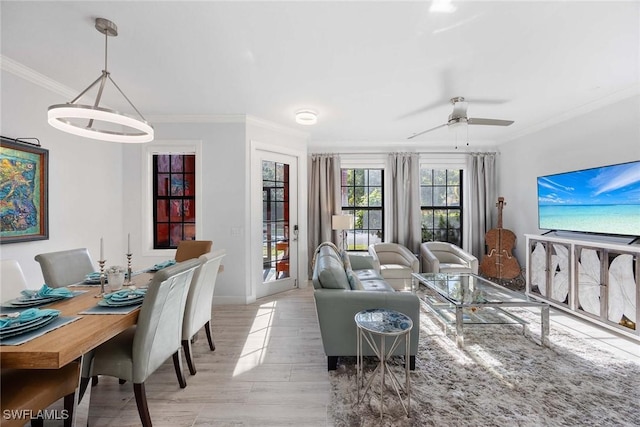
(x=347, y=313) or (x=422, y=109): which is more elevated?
(x=422, y=109)

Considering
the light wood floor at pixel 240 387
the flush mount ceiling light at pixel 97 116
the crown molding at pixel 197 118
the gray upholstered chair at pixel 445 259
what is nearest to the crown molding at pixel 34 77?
the crown molding at pixel 197 118

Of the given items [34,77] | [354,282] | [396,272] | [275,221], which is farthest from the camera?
[275,221]

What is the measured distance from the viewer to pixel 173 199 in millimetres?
3873

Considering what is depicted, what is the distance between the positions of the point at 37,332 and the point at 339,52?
262 centimetres

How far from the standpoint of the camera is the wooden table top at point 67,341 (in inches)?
42.9

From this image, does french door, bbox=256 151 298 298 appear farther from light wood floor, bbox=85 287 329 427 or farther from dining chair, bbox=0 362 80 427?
dining chair, bbox=0 362 80 427

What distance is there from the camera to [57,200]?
288cm

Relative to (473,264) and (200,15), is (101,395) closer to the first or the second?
(200,15)

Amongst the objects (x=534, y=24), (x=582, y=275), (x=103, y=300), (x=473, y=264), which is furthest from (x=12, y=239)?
(x=582, y=275)

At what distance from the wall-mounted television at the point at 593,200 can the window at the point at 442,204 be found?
148 centimetres

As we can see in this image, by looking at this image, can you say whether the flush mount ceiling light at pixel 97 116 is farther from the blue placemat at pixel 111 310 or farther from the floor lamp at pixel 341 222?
the floor lamp at pixel 341 222

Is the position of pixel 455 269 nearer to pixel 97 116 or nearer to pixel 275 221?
pixel 275 221

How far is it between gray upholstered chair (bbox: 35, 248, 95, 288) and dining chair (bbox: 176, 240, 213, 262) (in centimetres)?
82

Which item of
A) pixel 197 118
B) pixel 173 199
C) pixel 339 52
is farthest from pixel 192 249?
pixel 339 52
